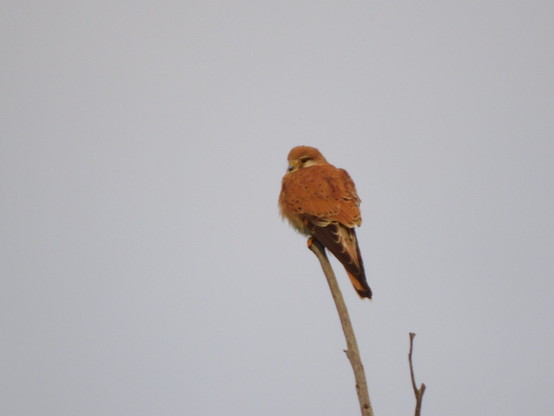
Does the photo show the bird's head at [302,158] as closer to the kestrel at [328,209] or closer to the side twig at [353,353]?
the kestrel at [328,209]

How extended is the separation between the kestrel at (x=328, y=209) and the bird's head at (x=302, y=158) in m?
0.16

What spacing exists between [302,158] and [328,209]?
1056 mm

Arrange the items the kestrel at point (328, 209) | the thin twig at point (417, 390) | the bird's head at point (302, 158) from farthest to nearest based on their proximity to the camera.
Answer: the bird's head at point (302, 158)
the kestrel at point (328, 209)
the thin twig at point (417, 390)

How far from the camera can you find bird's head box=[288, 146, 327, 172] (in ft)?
17.5

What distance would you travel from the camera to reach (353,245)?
4.14 meters

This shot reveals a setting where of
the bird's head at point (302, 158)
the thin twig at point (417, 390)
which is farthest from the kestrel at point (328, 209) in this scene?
the thin twig at point (417, 390)

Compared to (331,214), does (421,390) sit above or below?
below

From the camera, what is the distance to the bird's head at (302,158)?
5336 mm

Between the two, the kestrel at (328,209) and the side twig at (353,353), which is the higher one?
the kestrel at (328,209)

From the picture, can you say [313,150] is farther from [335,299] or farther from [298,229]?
[335,299]

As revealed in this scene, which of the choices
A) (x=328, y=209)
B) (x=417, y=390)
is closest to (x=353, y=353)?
(x=417, y=390)

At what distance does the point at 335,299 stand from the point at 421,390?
44cm

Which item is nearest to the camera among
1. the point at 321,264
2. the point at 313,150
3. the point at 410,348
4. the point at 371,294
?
the point at 410,348

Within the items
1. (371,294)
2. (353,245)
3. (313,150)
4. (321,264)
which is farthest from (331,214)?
(321,264)
